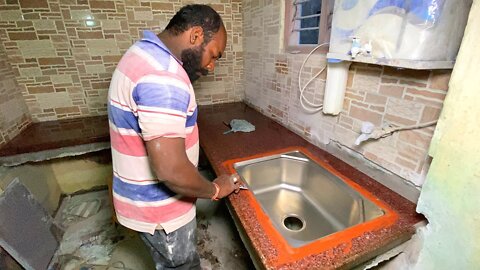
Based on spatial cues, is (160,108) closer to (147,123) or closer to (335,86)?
(147,123)

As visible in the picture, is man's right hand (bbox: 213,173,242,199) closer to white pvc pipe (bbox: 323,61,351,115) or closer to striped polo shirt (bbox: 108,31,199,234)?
striped polo shirt (bbox: 108,31,199,234)

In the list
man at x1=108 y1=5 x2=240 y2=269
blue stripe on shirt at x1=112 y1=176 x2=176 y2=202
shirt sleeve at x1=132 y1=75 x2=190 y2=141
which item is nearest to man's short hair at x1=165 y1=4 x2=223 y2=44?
man at x1=108 y1=5 x2=240 y2=269

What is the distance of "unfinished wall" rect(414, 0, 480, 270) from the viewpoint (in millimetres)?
544

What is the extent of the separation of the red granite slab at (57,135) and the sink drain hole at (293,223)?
1488mm

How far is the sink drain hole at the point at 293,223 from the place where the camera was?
1.06 meters

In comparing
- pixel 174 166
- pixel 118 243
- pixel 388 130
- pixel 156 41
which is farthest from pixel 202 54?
pixel 118 243

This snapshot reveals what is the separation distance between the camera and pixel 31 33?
1.72 m

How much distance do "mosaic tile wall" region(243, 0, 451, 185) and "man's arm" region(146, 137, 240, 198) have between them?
30.8 inches

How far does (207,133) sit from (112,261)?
1.09 metres

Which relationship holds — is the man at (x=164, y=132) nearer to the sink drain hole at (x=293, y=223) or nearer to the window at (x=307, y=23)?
the sink drain hole at (x=293, y=223)

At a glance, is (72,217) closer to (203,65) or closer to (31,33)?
(31,33)

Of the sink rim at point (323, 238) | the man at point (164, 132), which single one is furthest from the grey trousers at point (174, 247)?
the sink rim at point (323, 238)

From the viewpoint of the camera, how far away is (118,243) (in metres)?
1.62

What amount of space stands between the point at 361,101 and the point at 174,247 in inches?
41.2
